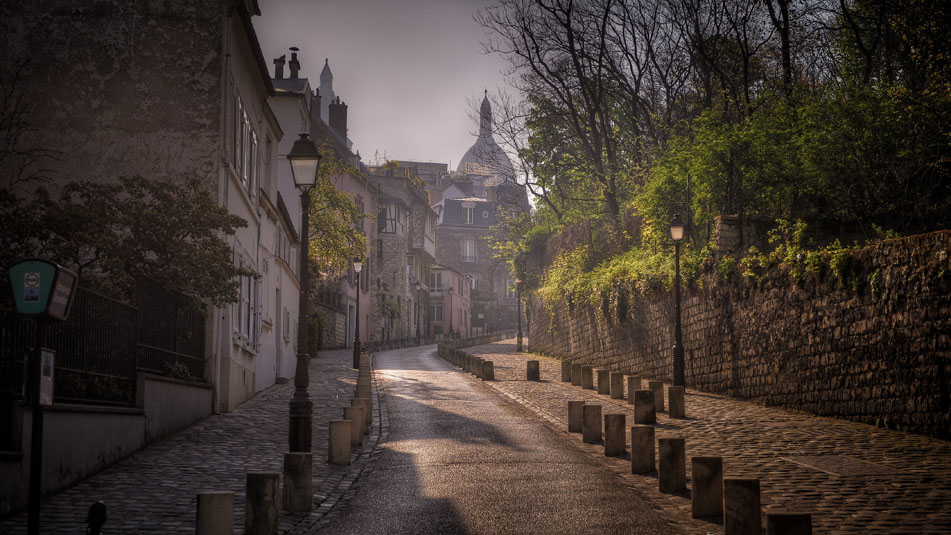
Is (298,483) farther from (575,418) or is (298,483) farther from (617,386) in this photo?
(617,386)

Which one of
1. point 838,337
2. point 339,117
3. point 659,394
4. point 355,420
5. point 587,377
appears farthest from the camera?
point 339,117

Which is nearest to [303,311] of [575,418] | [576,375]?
[575,418]

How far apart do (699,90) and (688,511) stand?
2645 centimetres

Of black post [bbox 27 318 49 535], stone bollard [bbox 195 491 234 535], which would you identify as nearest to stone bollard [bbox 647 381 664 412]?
stone bollard [bbox 195 491 234 535]

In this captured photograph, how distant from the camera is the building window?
98.6 meters

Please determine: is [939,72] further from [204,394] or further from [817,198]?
[204,394]

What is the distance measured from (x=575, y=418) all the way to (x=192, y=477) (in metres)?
6.59

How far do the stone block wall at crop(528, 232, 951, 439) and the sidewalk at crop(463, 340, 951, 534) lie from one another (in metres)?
0.42

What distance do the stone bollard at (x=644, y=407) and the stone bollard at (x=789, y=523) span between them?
9206 millimetres

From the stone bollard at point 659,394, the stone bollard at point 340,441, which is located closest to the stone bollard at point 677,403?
the stone bollard at point 659,394

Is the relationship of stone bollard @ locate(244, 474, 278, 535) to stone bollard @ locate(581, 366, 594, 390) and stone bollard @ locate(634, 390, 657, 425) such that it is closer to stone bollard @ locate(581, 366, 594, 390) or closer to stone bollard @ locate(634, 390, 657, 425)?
stone bollard @ locate(634, 390, 657, 425)

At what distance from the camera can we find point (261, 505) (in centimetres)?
768

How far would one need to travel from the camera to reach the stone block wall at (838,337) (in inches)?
505

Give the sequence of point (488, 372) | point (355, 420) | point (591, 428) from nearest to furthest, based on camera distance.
A: point (591, 428), point (355, 420), point (488, 372)
